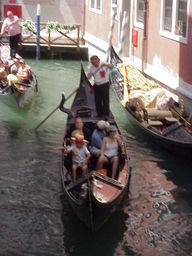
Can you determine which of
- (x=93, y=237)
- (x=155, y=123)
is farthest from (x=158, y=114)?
(x=93, y=237)

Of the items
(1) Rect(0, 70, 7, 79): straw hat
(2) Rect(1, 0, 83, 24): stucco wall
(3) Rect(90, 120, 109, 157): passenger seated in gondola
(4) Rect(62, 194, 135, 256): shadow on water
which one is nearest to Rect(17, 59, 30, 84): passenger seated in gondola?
(1) Rect(0, 70, 7, 79): straw hat

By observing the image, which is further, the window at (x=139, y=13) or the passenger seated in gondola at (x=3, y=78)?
the window at (x=139, y=13)

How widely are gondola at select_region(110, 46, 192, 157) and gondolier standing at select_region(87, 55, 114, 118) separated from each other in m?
0.56

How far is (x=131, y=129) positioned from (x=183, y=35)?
1611mm

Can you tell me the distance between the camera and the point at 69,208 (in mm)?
6230

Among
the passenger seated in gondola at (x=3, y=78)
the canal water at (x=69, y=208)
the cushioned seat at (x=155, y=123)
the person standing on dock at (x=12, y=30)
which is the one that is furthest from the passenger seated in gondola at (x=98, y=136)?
the person standing on dock at (x=12, y=30)

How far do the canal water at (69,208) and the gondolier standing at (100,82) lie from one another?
601 millimetres

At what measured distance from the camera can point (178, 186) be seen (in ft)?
23.0

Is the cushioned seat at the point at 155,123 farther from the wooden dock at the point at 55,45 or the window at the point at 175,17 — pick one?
the wooden dock at the point at 55,45

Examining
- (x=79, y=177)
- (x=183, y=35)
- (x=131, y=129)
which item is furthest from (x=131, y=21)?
(x=79, y=177)

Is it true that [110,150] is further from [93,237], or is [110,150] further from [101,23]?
[101,23]

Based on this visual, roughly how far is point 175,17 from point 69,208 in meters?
4.57

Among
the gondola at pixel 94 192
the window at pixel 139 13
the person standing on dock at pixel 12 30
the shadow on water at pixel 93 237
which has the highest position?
the window at pixel 139 13

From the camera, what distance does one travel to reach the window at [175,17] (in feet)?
31.0
